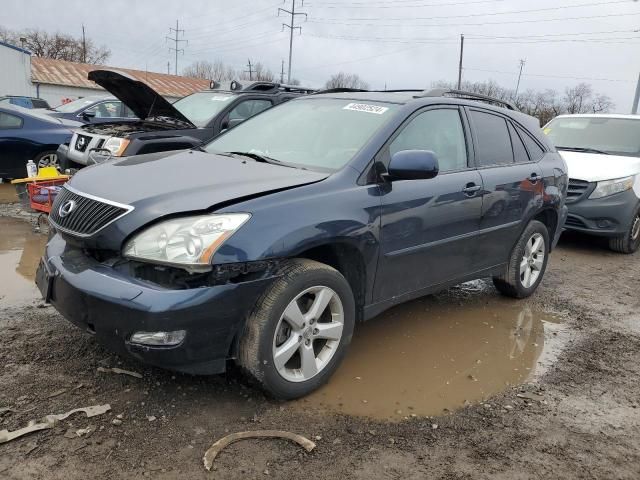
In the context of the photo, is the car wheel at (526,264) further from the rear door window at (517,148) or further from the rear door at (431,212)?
the rear door at (431,212)

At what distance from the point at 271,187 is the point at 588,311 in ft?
11.6

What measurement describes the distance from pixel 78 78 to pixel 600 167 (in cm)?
3962

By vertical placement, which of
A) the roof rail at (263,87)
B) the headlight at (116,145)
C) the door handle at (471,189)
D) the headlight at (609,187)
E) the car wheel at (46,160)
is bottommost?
the car wheel at (46,160)

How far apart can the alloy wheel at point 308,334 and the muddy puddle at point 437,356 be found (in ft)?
0.65

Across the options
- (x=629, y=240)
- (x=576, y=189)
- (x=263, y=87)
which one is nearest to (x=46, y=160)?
(x=263, y=87)

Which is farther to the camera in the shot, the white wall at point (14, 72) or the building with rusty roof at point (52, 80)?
the building with rusty roof at point (52, 80)

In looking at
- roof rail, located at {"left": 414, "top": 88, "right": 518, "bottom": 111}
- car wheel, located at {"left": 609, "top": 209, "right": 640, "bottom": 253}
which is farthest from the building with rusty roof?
roof rail, located at {"left": 414, "top": 88, "right": 518, "bottom": 111}

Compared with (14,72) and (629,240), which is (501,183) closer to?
(629,240)

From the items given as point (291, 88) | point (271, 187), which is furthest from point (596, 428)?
point (291, 88)

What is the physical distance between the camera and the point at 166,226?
268 centimetres

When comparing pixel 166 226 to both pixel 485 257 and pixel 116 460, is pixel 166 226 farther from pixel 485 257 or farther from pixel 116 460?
pixel 485 257

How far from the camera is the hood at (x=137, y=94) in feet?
22.0

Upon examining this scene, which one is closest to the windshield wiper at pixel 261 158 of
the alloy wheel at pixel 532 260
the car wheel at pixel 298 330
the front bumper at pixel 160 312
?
the car wheel at pixel 298 330

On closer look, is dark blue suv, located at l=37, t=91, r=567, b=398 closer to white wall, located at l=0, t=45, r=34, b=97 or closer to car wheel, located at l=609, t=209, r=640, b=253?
car wheel, located at l=609, t=209, r=640, b=253
